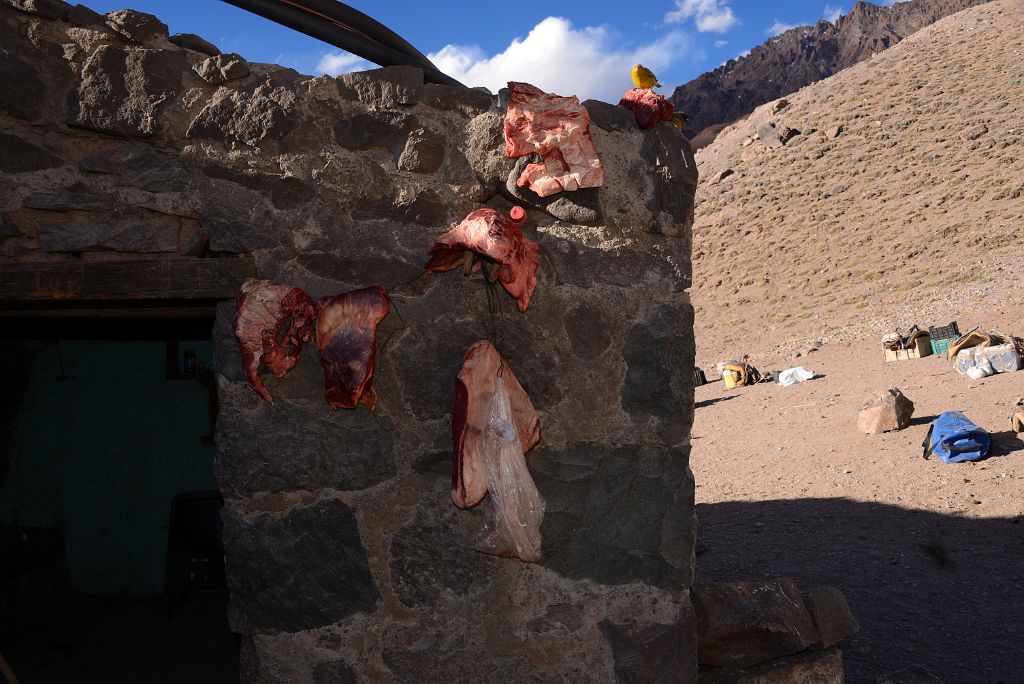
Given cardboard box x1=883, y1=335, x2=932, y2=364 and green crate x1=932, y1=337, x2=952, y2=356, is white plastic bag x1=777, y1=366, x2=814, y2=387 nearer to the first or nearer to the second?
cardboard box x1=883, y1=335, x2=932, y2=364

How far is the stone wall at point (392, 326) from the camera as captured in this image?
2205 millimetres

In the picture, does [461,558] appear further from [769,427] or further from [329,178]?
[769,427]

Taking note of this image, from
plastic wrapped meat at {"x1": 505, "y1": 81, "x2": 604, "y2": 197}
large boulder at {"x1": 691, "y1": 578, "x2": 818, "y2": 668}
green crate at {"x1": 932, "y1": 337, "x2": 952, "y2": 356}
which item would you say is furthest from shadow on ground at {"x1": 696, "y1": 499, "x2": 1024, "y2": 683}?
green crate at {"x1": 932, "y1": 337, "x2": 952, "y2": 356}

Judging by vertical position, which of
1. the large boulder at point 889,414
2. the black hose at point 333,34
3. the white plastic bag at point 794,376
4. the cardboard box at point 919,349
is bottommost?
the large boulder at point 889,414

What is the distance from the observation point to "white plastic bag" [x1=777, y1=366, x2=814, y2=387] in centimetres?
1026

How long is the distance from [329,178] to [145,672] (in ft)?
9.76

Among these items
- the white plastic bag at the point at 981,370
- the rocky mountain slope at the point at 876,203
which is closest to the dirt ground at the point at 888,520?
the white plastic bag at the point at 981,370

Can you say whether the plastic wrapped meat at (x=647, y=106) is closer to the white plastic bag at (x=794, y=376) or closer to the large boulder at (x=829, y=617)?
the large boulder at (x=829, y=617)

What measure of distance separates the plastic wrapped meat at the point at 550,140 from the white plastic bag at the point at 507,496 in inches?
24.8

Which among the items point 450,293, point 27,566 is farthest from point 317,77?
point 27,566

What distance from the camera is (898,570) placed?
14.6ft

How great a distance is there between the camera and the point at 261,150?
88.6 inches

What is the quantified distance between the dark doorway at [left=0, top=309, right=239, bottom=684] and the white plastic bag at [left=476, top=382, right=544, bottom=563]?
2.95 metres

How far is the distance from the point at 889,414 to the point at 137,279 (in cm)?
633
